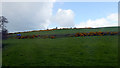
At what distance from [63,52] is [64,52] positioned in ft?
0.15

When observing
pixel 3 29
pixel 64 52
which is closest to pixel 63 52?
pixel 64 52

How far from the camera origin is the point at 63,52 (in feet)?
13.3

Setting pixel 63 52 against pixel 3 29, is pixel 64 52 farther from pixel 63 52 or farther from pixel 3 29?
pixel 3 29

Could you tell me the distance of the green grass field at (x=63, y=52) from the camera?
364cm

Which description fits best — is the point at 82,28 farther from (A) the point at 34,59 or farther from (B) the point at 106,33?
(A) the point at 34,59

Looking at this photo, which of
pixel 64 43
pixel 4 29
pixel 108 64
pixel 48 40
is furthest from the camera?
pixel 4 29

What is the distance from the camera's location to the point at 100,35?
454 centimetres

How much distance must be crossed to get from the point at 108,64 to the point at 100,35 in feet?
5.21

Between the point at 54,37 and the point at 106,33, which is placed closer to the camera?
the point at 106,33

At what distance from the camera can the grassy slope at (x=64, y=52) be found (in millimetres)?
3648

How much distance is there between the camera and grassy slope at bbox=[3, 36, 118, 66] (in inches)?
144

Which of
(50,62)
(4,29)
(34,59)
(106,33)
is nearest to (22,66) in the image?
(34,59)

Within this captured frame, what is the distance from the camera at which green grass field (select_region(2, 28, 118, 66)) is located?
3.64 meters

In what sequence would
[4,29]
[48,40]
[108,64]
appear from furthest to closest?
[4,29] < [48,40] < [108,64]
